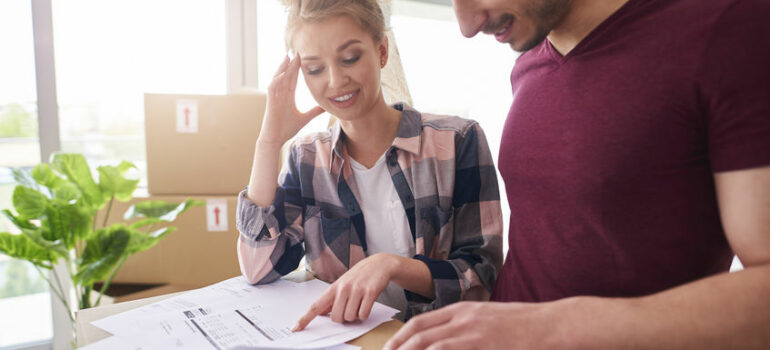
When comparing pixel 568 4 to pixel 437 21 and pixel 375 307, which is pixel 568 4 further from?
pixel 437 21

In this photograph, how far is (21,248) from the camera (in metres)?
1.75

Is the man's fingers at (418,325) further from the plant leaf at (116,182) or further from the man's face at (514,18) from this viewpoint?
the plant leaf at (116,182)

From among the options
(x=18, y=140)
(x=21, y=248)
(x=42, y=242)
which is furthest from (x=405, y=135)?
(x=18, y=140)

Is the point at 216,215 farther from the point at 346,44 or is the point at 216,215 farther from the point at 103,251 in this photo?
the point at 346,44

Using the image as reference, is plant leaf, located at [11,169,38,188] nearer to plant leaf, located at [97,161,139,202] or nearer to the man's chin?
plant leaf, located at [97,161,139,202]

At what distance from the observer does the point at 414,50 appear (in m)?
2.89

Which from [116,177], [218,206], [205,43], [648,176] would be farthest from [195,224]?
[648,176]

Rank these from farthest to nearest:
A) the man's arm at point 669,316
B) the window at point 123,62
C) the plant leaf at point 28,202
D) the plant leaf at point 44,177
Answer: the window at point 123,62, the plant leaf at point 44,177, the plant leaf at point 28,202, the man's arm at point 669,316

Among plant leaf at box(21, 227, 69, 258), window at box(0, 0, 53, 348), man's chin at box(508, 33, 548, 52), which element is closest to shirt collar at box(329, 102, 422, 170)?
man's chin at box(508, 33, 548, 52)

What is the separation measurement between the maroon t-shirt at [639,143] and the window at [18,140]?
2.34 metres

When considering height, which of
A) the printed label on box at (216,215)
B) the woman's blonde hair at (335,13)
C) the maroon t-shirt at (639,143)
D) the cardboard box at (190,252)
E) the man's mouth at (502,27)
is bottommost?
the cardboard box at (190,252)

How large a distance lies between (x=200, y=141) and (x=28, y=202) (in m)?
0.63

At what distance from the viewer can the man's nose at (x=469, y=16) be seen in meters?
0.73

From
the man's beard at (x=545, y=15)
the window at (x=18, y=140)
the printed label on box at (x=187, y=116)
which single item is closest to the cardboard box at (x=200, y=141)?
the printed label on box at (x=187, y=116)
